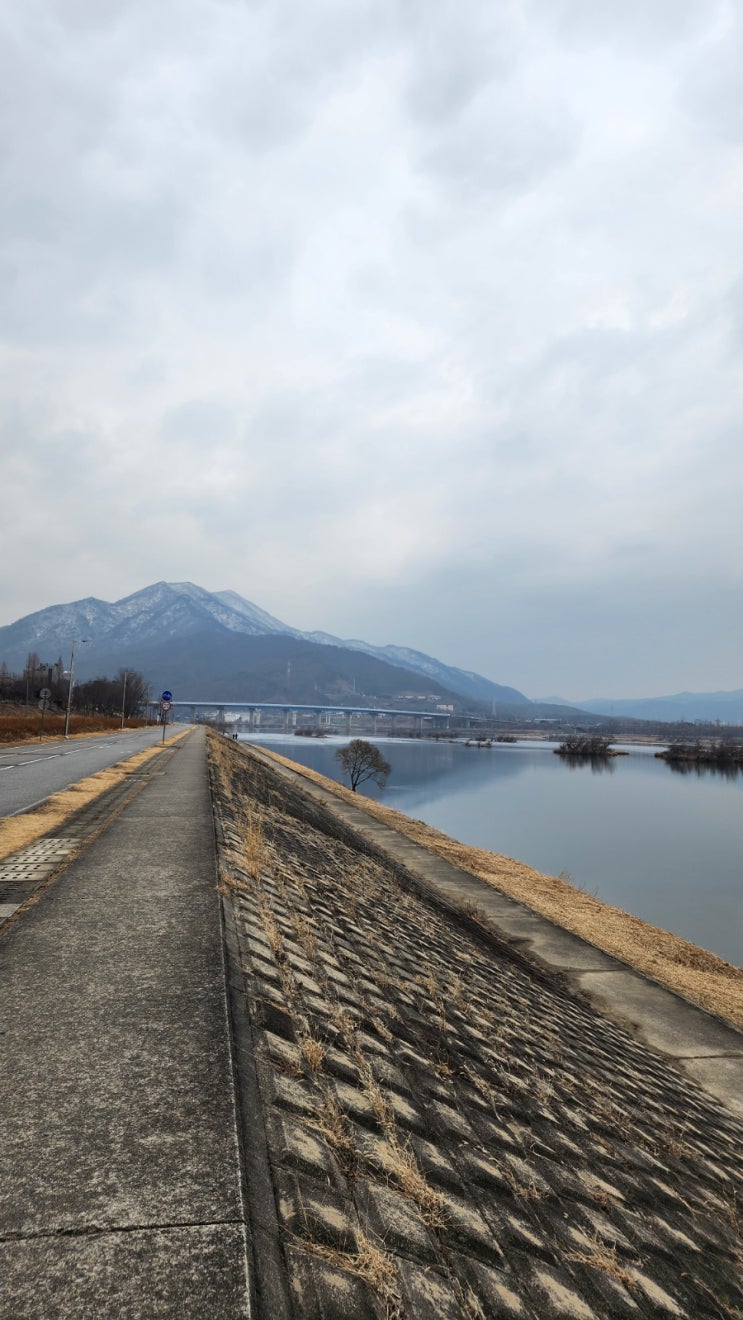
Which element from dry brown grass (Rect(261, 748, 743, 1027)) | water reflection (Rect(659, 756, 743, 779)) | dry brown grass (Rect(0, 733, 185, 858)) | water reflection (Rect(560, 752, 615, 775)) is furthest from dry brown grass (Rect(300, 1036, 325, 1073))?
water reflection (Rect(659, 756, 743, 779))

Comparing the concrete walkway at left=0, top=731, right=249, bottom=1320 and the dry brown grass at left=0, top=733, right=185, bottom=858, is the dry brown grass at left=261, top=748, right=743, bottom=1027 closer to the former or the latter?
the concrete walkway at left=0, top=731, right=249, bottom=1320

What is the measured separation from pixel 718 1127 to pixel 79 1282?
6.68 metres

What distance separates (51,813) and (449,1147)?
11.5 m

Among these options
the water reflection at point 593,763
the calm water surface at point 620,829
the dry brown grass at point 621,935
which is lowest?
the water reflection at point 593,763

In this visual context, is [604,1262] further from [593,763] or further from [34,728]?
[593,763]

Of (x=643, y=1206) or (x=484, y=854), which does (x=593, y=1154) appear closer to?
(x=643, y=1206)

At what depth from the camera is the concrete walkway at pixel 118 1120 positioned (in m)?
2.34

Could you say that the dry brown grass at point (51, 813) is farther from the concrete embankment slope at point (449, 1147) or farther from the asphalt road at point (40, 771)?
the concrete embankment slope at point (449, 1147)

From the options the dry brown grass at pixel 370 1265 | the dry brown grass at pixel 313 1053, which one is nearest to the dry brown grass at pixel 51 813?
the dry brown grass at pixel 313 1053

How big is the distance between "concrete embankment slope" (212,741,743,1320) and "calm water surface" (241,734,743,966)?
15.1 metres

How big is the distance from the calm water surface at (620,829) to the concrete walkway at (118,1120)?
1876 centimetres

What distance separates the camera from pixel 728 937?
69.4 ft

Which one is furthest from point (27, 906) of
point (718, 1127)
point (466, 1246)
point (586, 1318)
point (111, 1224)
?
point (718, 1127)

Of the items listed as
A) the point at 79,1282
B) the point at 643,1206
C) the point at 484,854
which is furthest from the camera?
the point at 484,854
